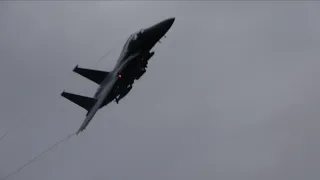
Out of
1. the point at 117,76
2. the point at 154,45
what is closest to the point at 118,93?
the point at 117,76

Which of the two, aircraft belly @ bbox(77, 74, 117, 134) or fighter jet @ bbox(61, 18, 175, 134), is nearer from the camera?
fighter jet @ bbox(61, 18, 175, 134)

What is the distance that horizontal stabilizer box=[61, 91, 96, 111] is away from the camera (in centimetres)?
7794

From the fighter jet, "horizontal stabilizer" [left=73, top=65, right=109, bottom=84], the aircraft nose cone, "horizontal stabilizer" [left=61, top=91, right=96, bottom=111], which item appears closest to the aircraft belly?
the fighter jet

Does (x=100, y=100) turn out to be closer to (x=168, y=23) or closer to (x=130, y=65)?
(x=130, y=65)

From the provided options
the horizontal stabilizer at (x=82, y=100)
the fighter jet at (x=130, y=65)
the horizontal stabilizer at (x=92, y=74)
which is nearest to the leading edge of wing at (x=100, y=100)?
the fighter jet at (x=130, y=65)

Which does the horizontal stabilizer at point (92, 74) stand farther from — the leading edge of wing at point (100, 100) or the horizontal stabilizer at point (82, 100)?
the leading edge of wing at point (100, 100)

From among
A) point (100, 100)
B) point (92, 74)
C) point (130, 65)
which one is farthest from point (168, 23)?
point (92, 74)

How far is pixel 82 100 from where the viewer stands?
79000mm

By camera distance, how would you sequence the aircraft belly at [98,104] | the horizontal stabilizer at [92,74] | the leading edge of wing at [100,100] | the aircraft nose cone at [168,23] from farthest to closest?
1. the horizontal stabilizer at [92,74]
2. the aircraft belly at [98,104]
3. the leading edge of wing at [100,100]
4. the aircraft nose cone at [168,23]

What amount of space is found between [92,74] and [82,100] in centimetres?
351

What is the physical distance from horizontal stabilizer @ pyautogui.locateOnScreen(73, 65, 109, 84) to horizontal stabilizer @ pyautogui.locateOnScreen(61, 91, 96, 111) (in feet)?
8.94

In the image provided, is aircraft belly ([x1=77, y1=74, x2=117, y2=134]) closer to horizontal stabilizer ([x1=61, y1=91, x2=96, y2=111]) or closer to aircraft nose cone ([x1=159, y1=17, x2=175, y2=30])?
horizontal stabilizer ([x1=61, y1=91, x2=96, y2=111])

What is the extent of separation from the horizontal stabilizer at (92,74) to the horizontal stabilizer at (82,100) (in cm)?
273

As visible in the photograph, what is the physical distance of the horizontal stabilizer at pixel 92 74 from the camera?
7912 centimetres
